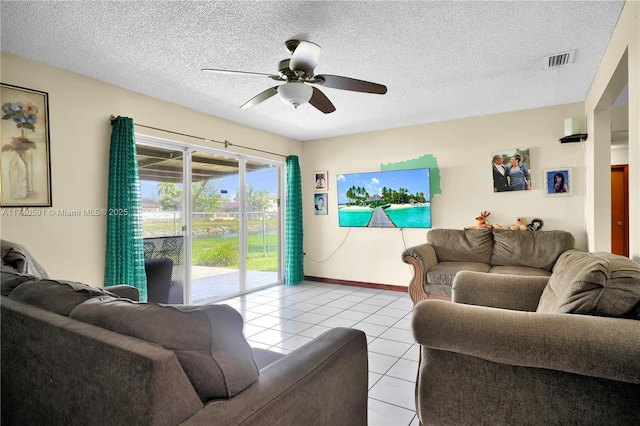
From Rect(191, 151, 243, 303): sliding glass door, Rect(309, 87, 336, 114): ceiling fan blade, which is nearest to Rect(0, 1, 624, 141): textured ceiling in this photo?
Rect(309, 87, 336, 114): ceiling fan blade

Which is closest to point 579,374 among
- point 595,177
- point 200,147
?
point 595,177

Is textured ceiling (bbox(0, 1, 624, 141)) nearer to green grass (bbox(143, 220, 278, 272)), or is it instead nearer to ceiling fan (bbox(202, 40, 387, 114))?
ceiling fan (bbox(202, 40, 387, 114))

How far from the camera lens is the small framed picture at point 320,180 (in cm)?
568

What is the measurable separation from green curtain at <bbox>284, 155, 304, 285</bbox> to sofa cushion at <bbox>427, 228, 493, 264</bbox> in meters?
2.19

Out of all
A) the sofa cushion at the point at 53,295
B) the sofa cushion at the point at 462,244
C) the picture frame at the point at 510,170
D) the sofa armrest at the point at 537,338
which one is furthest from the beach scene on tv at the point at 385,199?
the sofa cushion at the point at 53,295

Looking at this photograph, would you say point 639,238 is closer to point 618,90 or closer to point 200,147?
point 618,90

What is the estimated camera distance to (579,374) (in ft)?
3.84

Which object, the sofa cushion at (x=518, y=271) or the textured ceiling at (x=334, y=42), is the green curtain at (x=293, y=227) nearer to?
the textured ceiling at (x=334, y=42)

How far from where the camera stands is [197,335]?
889mm

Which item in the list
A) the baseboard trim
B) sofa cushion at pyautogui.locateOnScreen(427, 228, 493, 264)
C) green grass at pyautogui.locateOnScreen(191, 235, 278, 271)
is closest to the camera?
sofa cushion at pyautogui.locateOnScreen(427, 228, 493, 264)

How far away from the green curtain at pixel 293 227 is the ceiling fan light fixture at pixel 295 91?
10.2 ft

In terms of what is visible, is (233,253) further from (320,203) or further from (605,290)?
(605,290)

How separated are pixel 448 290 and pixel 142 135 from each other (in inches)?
148

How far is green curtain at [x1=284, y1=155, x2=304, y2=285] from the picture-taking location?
5.50m
